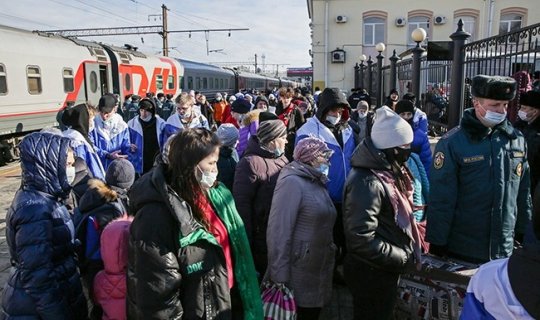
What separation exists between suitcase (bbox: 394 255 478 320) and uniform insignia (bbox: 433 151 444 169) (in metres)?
0.66

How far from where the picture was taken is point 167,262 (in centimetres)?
201

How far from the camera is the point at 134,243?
2.05m

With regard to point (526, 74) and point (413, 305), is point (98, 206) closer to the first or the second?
point (413, 305)

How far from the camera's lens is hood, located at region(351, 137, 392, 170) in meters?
2.58

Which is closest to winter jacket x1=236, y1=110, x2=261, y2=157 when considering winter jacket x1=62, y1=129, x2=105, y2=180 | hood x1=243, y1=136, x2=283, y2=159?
winter jacket x1=62, y1=129, x2=105, y2=180

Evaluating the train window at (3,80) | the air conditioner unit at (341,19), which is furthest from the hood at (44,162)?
the air conditioner unit at (341,19)

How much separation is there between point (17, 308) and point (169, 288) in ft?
3.77

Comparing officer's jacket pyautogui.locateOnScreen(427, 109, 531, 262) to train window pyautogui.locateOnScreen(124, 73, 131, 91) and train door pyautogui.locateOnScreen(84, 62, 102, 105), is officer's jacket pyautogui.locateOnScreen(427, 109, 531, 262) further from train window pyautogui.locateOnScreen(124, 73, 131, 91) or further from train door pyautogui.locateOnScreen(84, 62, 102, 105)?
train window pyautogui.locateOnScreen(124, 73, 131, 91)

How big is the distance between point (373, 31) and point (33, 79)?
19370 millimetres

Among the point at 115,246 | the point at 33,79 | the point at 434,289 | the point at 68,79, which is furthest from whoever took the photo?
the point at 68,79

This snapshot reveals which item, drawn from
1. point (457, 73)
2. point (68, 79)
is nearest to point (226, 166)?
point (457, 73)

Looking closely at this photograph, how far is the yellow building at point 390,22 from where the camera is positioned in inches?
977

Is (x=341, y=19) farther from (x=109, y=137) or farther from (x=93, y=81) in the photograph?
(x=109, y=137)

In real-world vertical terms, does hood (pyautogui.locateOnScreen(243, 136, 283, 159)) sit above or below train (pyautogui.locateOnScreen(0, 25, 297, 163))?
below
